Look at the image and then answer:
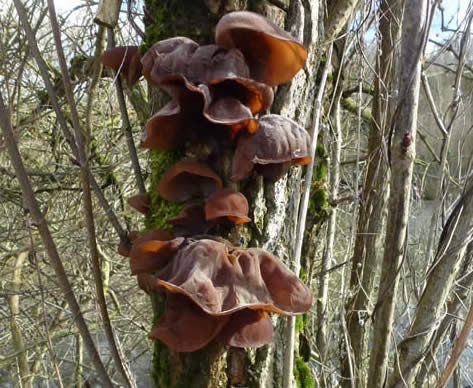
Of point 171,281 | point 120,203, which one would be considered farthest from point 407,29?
point 120,203

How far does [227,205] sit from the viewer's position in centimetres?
99

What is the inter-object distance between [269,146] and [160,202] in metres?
0.36

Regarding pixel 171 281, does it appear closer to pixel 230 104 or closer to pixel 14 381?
pixel 230 104

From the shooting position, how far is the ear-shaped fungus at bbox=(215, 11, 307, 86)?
3.19 feet

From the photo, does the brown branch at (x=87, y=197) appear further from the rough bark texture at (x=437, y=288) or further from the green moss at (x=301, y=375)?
the rough bark texture at (x=437, y=288)

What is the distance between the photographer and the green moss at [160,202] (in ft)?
3.80

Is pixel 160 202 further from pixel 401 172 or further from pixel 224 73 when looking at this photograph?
pixel 401 172

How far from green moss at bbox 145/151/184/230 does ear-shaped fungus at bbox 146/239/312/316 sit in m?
0.15

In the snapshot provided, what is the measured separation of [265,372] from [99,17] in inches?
40.7

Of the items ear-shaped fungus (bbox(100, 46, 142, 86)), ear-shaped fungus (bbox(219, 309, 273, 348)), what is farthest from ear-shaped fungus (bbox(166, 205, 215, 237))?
ear-shaped fungus (bbox(100, 46, 142, 86))

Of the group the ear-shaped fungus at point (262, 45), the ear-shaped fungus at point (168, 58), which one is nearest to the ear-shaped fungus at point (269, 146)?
the ear-shaped fungus at point (262, 45)

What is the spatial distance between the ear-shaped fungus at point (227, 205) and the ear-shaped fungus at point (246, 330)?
0.22 metres

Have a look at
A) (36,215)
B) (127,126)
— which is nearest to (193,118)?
(127,126)

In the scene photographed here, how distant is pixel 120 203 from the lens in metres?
4.68
